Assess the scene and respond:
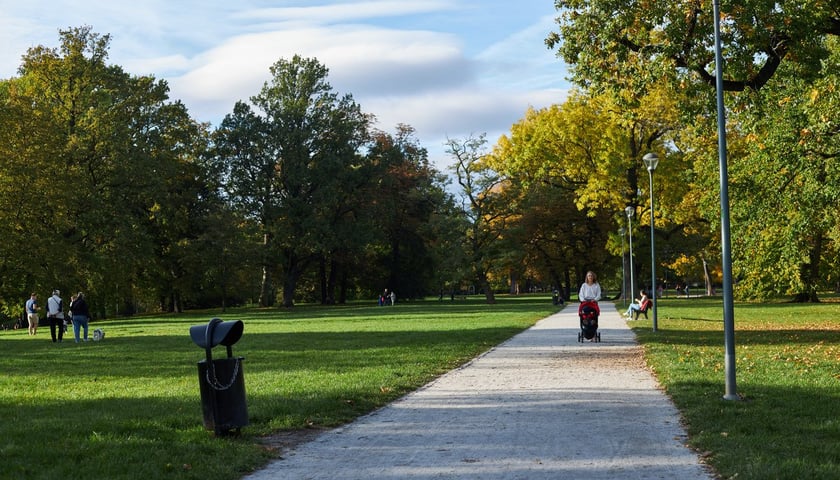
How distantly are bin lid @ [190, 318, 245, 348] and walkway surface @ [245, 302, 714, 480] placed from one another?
126cm

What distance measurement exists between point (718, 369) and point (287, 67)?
55780 millimetres

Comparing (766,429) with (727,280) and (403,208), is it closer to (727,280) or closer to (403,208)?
(727,280)

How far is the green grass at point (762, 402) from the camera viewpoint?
6.81m

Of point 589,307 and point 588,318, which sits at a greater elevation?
point 589,307

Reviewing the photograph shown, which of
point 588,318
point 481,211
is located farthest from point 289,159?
point 588,318

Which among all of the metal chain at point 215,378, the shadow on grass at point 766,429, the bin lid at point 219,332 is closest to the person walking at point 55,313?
the bin lid at point 219,332

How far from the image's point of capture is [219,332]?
27.4 ft

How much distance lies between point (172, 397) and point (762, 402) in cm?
734

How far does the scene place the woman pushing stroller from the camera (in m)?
19.8

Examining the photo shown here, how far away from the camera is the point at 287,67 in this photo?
214ft

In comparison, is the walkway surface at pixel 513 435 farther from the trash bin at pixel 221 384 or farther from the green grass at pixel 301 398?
the trash bin at pixel 221 384

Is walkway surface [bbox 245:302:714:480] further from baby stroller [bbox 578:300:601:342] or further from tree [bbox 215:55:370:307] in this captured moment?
tree [bbox 215:55:370:307]

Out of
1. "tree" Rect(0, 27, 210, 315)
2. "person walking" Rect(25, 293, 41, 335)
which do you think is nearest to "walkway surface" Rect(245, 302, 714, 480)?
"person walking" Rect(25, 293, 41, 335)

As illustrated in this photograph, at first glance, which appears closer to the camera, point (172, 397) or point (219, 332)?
point (219, 332)
